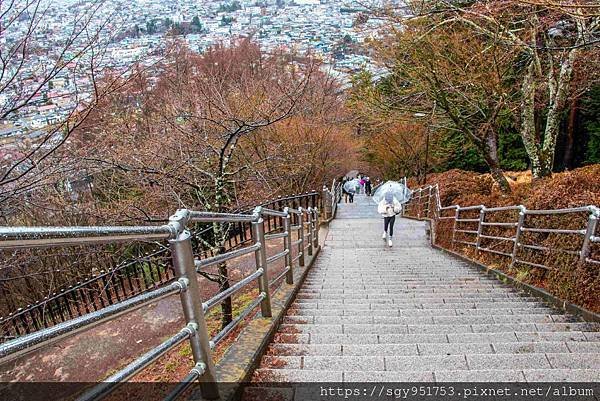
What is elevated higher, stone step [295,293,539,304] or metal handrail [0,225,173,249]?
metal handrail [0,225,173,249]

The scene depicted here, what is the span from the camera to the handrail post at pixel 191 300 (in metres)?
1.98

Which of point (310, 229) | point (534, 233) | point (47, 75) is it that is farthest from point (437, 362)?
point (310, 229)

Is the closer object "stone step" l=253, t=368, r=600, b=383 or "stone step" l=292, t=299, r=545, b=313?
"stone step" l=253, t=368, r=600, b=383

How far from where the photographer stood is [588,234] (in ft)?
13.9

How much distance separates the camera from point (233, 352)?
2752 mm

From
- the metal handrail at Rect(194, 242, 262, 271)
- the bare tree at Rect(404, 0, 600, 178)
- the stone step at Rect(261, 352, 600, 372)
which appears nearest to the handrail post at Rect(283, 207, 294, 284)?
the metal handrail at Rect(194, 242, 262, 271)

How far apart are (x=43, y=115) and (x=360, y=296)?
408 cm

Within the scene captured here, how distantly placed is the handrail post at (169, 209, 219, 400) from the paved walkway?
0.54m

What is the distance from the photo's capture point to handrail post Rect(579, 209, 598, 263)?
4.16m

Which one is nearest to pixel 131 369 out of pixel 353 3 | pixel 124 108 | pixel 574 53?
pixel 124 108

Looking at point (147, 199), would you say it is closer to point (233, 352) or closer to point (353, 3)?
point (233, 352)

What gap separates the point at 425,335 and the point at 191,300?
2239 millimetres

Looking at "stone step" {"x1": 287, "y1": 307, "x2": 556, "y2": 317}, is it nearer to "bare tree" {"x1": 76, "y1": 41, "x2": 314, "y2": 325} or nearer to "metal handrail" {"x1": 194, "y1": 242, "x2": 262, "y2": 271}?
"bare tree" {"x1": 76, "y1": 41, "x2": 314, "y2": 325}

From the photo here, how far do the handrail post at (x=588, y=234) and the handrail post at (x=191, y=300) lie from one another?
4.02 metres
